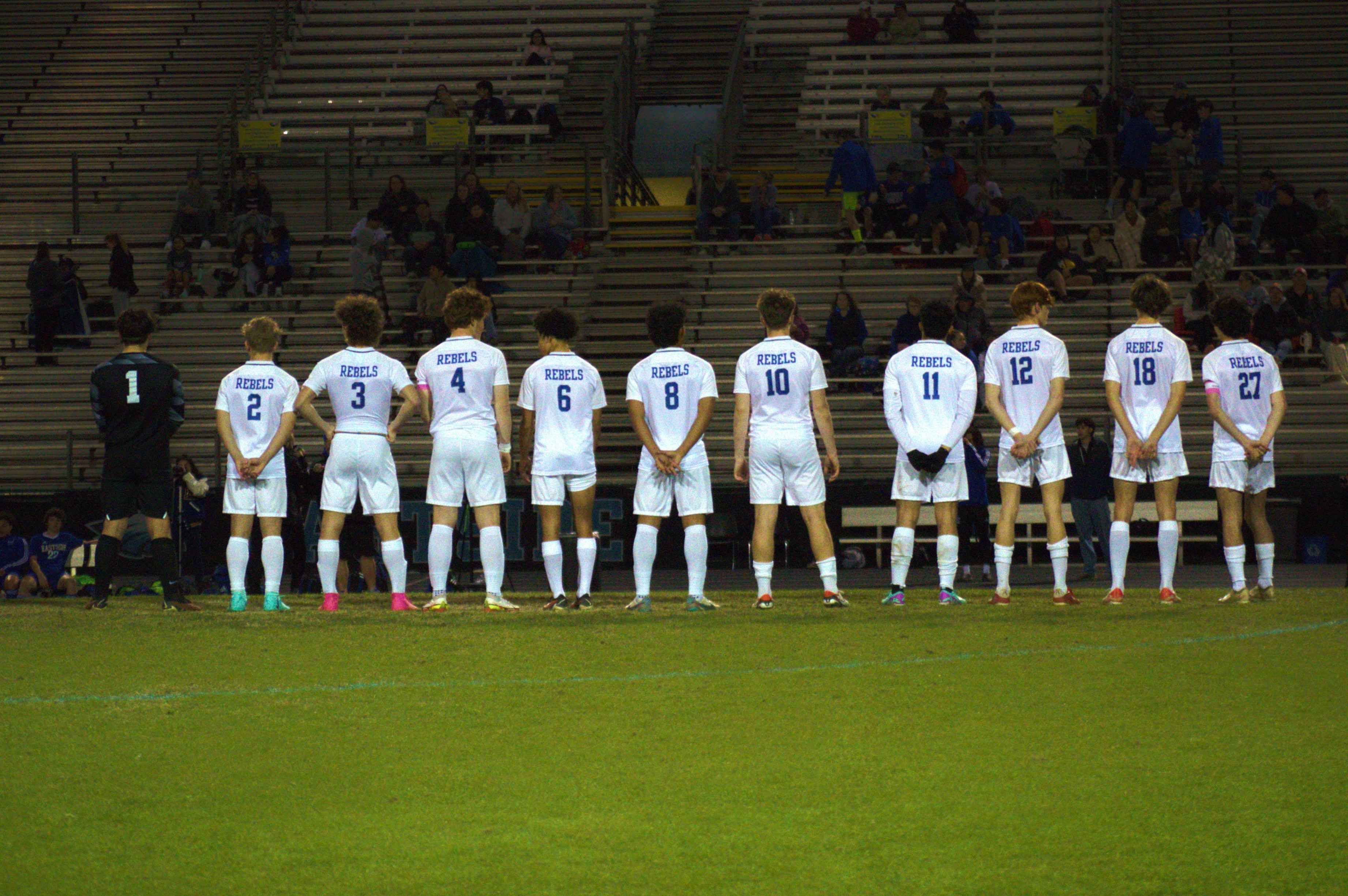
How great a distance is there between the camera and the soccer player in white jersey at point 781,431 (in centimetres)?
1052

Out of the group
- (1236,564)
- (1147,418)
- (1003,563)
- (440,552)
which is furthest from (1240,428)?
(440,552)

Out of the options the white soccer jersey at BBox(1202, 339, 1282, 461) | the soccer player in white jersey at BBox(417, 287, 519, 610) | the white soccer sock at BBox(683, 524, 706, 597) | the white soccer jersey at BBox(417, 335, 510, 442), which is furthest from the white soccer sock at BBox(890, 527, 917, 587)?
the white soccer jersey at BBox(417, 335, 510, 442)

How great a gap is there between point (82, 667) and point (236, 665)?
0.83 meters

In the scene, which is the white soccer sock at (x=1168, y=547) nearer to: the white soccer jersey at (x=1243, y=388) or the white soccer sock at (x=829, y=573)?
the white soccer jersey at (x=1243, y=388)

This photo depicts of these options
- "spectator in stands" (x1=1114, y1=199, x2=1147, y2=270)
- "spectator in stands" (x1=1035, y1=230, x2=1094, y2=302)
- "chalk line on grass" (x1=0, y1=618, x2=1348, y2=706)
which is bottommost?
"chalk line on grass" (x1=0, y1=618, x2=1348, y2=706)

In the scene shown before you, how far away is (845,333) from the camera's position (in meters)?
21.2

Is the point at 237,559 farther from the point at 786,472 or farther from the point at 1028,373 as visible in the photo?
the point at 1028,373

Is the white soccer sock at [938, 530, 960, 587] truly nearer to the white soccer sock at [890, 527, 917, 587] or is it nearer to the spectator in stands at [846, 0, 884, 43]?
the white soccer sock at [890, 527, 917, 587]

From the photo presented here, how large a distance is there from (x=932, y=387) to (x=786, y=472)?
119 centimetres

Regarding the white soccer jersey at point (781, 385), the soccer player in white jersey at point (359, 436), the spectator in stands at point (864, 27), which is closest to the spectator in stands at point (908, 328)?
the spectator in stands at point (864, 27)

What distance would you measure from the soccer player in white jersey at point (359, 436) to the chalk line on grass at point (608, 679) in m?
2.93

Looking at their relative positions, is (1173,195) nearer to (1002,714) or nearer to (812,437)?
(812,437)

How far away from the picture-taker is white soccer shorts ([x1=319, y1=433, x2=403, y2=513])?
1048cm

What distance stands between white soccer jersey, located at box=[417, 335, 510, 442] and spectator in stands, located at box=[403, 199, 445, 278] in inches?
502
